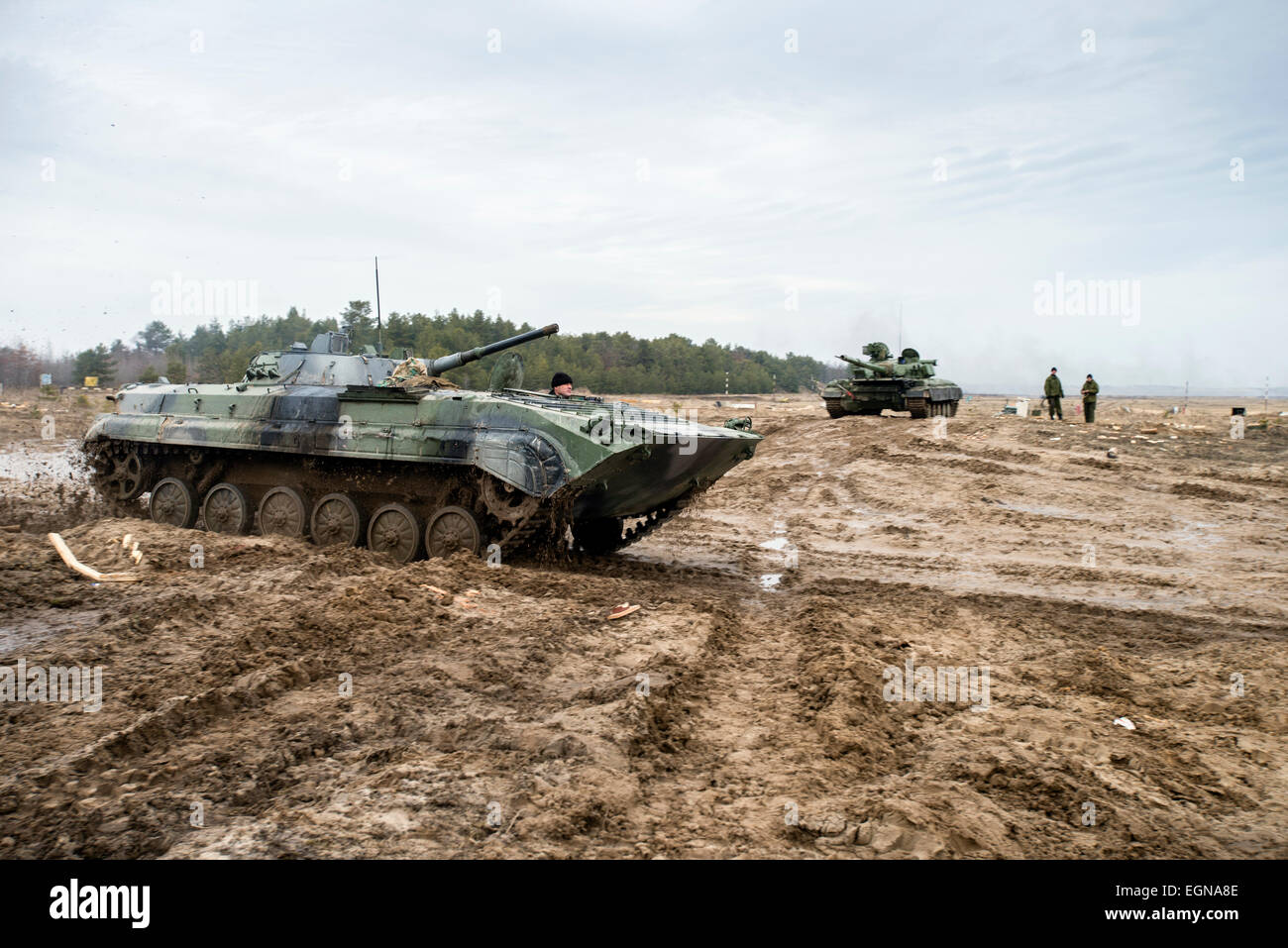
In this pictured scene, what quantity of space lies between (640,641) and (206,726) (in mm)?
2984

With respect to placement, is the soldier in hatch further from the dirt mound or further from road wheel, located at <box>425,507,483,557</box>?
the dirt mound

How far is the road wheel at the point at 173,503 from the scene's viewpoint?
12.8 metres

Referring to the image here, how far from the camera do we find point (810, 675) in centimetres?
631

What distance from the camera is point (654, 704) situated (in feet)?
18.1

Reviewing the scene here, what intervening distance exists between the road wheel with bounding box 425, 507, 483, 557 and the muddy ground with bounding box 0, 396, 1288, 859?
23.6 inches

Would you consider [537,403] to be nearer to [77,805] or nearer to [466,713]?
[466,713]

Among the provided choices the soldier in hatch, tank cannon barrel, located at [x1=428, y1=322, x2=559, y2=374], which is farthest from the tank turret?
the soldier in hatch

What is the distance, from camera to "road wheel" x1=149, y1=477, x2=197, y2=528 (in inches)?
504

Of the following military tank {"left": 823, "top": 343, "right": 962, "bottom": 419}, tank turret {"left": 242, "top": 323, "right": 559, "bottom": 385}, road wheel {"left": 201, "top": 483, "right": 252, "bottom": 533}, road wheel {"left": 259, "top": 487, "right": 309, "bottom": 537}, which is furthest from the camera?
military tank {"left": 823, "top": 343, "right": 962, "bottom": 419}

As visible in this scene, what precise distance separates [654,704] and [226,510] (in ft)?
28.8

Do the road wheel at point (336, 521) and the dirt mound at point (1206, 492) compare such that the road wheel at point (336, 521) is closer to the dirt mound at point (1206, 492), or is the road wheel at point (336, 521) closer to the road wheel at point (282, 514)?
the road wheel at point (282, 514)

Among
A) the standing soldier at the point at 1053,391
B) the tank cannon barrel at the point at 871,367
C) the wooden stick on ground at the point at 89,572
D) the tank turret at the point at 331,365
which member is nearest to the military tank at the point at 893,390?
the tank cannon barrel at the point at 871,367

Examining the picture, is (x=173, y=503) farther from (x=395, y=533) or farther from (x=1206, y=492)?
(x=1206, y=492)
